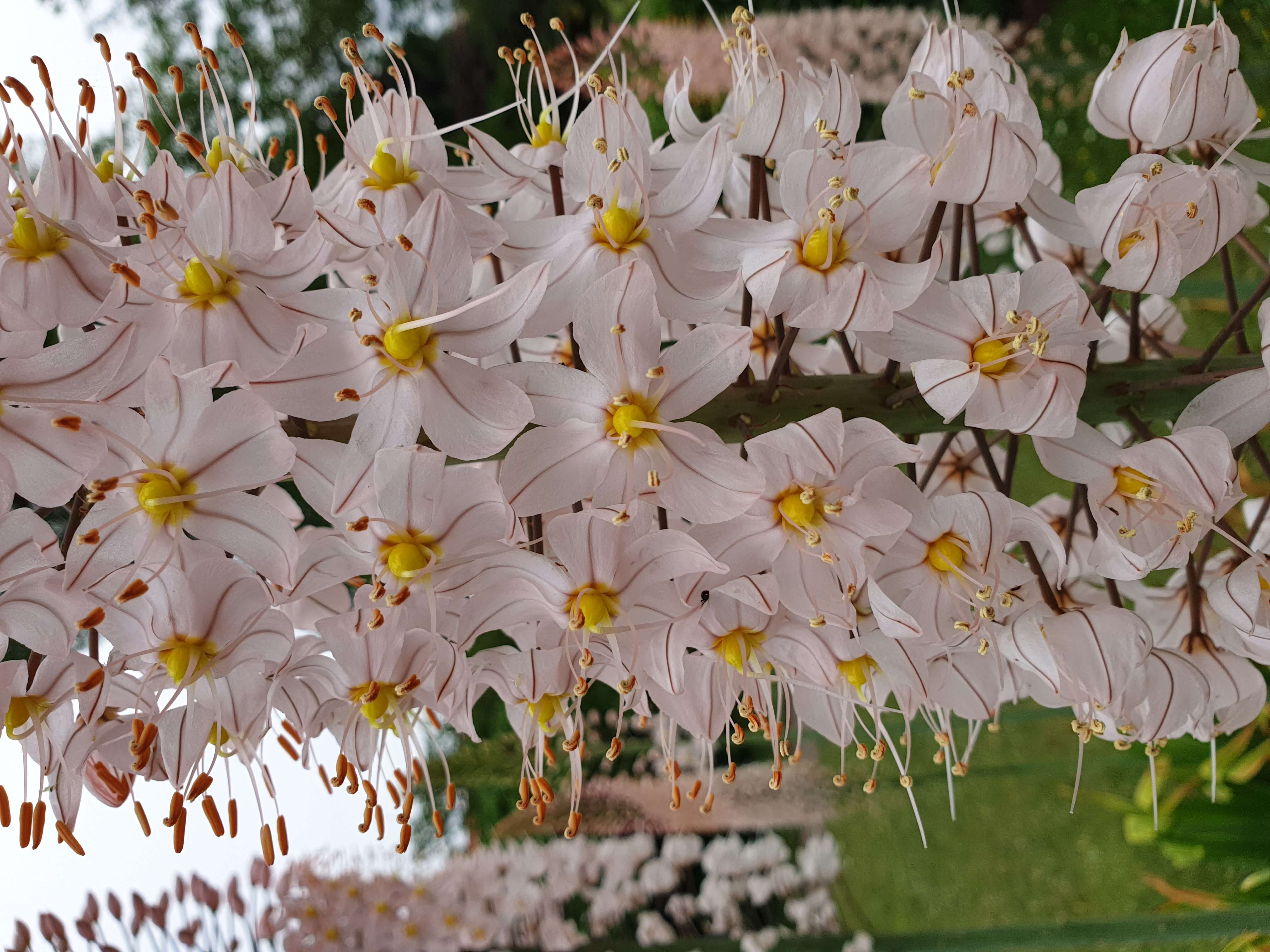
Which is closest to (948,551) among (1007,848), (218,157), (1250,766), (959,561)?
(959,561)

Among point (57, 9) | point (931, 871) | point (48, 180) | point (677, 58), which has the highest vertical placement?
point (677, 58)

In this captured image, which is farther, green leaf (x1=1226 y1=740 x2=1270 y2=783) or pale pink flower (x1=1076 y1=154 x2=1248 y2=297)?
green leaf (x1=1226 y1=740 x2=1270 y2=783)

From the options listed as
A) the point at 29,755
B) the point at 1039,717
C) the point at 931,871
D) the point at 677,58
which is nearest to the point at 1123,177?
the point at 29,755

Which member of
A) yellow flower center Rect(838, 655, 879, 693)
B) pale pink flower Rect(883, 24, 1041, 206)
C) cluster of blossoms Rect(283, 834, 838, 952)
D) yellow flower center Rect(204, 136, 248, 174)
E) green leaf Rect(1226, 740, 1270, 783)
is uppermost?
yellow flower center Rect(204, 136, 248, 174)

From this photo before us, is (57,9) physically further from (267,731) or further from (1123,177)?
(1123,177)

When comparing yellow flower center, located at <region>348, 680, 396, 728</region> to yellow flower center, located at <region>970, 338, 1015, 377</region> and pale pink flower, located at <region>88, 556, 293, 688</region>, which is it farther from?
yellow flower center, located at <region>970, 338, 1015, 377</region>

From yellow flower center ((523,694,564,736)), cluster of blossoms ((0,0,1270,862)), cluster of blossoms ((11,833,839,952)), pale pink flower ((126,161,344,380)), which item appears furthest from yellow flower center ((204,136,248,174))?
cluster of blossoms ((11,833,839,952))
